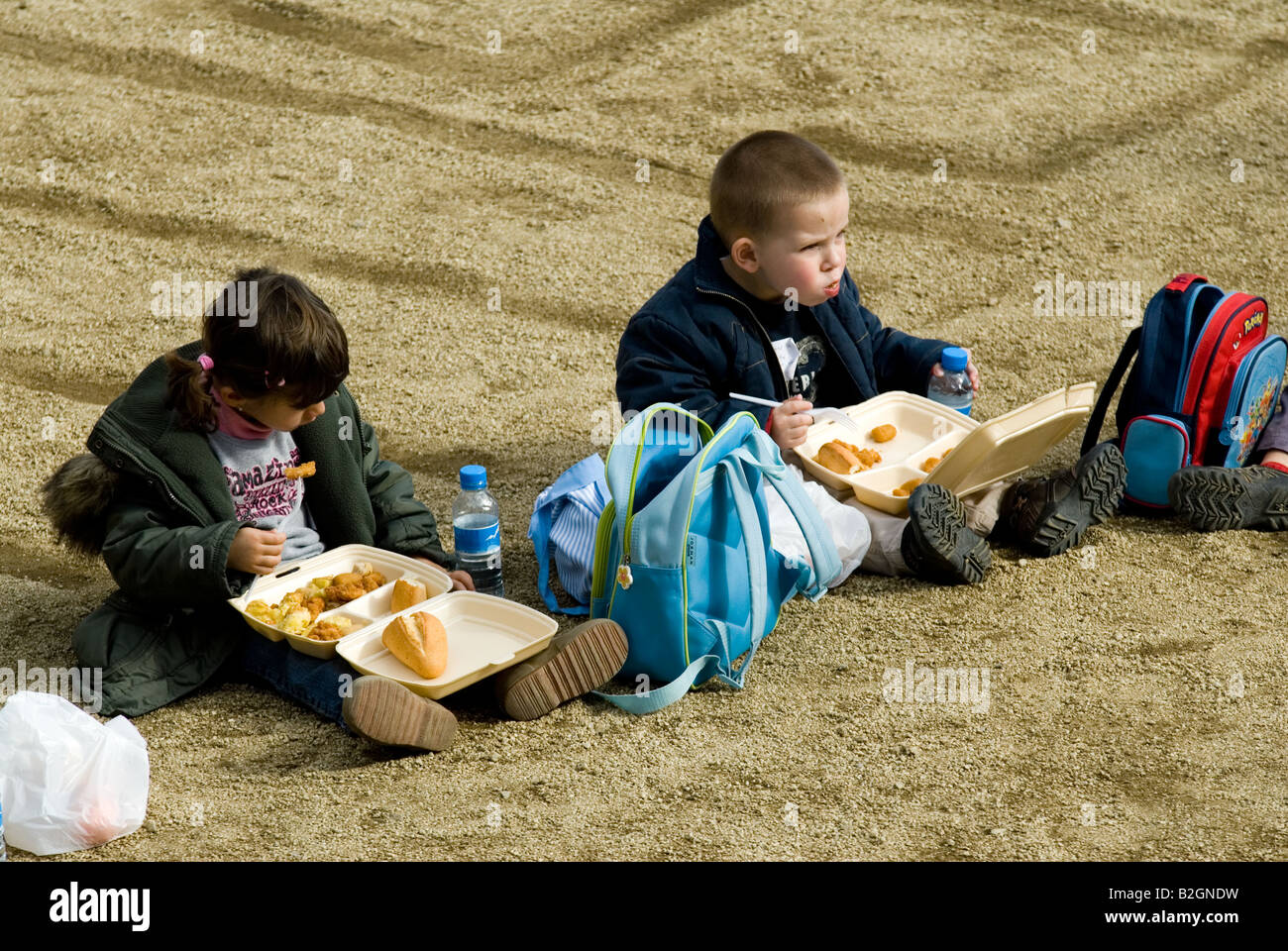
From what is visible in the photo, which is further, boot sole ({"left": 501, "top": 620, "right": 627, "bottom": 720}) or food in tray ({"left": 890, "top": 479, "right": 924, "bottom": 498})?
food in tray ({"left": 890, "top": 479, "right": 924, "bottom": 498})

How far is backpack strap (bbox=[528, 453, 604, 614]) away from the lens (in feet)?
13.5

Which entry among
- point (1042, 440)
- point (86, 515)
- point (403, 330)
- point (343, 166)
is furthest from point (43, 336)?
point (1042, 440)

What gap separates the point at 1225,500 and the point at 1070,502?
1.55 ft

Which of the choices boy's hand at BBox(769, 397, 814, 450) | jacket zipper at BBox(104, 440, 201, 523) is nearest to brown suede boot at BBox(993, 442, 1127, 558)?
boy's hand at BBox(769, 397, 814, 450)

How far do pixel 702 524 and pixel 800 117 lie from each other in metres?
4.37

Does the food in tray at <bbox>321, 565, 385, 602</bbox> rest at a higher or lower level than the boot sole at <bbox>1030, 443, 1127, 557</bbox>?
lower

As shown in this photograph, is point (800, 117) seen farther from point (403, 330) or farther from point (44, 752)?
point (44, 752)

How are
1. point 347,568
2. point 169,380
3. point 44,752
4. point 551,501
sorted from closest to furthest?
point 44,752 < point 169,380 < point 347,568 < point 551,501

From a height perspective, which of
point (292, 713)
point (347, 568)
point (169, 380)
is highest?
point (169, 380)

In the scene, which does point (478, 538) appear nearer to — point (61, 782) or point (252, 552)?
point (252, 552)

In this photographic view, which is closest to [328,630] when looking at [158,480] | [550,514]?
[158,480]

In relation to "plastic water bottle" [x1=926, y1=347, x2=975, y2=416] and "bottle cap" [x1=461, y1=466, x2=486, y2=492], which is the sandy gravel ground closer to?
"bottle cap" [x1=461, y1=466, x2=486, y2=492]

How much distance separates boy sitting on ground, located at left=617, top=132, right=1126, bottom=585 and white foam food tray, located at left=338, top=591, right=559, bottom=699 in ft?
2.57

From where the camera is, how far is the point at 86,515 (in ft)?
11.6
